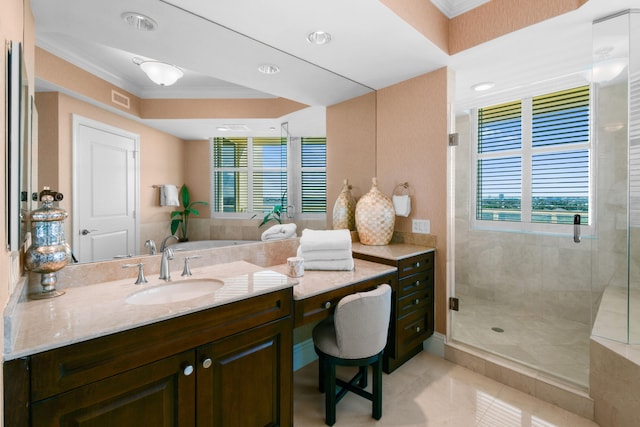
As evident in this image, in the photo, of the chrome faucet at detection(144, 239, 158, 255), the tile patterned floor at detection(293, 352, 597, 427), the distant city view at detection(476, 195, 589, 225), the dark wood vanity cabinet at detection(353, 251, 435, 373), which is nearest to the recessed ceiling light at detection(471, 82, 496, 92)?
the distant city view at detection(476, 195, 589, 225)

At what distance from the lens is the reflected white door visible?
1291mm

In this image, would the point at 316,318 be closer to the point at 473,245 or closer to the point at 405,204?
the point at 405,204

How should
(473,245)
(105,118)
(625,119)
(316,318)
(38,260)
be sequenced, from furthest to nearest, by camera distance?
1. (473,245)
2. (625,119)
3. (316,318)
4. (105,118)
5. (38,260)

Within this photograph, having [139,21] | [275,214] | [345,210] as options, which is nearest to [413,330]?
[345,210]

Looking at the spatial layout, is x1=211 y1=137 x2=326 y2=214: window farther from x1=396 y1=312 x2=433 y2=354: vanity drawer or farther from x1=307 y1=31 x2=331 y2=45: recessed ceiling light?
x1=396 y1=312 x2=433 y2=354: vanity drawer

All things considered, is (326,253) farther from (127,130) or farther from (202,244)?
(127,130)

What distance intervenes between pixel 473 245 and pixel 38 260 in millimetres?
3700

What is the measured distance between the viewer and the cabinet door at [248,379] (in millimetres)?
1170

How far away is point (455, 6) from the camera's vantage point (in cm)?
206

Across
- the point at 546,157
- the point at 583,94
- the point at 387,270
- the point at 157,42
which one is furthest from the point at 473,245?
the point at 157,42

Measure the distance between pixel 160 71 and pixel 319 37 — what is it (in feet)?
3.16

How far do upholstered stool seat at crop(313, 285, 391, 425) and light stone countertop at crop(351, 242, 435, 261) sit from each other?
484 millimetres

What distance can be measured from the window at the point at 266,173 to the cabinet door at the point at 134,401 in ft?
2.77

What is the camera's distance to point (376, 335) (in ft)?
5.29
